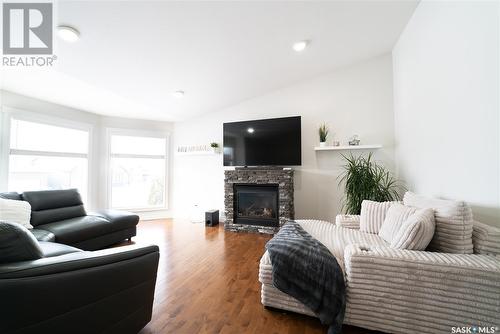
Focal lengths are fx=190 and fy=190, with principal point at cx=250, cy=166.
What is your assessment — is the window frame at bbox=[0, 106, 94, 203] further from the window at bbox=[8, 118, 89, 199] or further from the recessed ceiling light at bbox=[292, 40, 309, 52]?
the recessed ceiling light at bbox=[292, 40, 309, 52]

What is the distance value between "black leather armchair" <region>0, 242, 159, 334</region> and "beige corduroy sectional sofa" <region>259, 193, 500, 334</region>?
1.09 meters

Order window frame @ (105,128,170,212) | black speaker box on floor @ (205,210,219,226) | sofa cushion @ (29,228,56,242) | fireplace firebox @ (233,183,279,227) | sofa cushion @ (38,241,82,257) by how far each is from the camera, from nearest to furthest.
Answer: sofa cushion @ (38,241,82,257)
sofa cushion @ (29,228,56,242)
fireplace firebox @ (233,183,279,227)
black speaker box on floor @ (205,210,219,226)
window frame @ (105,128,170,212)

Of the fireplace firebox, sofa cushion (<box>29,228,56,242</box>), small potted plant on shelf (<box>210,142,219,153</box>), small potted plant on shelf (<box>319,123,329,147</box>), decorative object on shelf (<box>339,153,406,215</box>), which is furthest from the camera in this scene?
small potted plant on shelf (<box>210,142,219,153</box>)

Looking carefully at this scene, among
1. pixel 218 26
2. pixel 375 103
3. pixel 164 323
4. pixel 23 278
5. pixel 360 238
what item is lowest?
pixel 164 323

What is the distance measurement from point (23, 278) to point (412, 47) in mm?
3984

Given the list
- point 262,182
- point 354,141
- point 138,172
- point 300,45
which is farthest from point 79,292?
point 138,172

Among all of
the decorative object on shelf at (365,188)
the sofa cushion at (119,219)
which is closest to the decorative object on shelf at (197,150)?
the sofa cushion at (119,219)

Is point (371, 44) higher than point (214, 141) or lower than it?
higher

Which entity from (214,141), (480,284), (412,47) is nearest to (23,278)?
(480,284)

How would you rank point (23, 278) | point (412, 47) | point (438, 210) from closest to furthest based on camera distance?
point (23, 278)
point (438, 210)
point (412, 47)

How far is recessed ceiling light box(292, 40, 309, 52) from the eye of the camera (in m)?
A: 2.50

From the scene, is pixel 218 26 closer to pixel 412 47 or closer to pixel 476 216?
pixel 412 47

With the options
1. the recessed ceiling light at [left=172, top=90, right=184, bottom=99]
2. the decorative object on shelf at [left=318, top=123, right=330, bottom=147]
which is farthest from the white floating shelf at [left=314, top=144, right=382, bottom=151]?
the recessed ceiling light at [left=172, top=90, right=184, bottom=99]

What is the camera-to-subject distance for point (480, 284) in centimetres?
111
